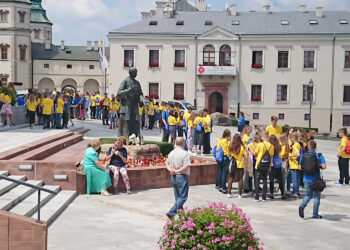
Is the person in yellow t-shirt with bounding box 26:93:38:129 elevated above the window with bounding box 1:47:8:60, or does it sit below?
below

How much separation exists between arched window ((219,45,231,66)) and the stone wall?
136ft

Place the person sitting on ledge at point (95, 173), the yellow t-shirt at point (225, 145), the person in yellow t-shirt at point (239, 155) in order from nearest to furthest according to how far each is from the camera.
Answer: the person sitting on ledge at point (95, 173), the person in yellow t-shirt at point (239, 155), the yellow t-shirt at point (225, 145)

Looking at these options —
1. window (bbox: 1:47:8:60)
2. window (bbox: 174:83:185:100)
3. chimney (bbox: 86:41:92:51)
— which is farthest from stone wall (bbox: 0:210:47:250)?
chimney (bbox: 86:41:92:51)

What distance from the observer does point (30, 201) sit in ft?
36.1

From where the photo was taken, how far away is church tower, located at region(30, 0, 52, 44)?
110m

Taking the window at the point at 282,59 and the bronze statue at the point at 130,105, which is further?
the window at the point at 282,59

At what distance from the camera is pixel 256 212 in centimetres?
1190

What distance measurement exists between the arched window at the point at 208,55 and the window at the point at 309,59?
8.45 m

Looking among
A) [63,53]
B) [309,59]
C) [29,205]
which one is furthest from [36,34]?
[29,205]

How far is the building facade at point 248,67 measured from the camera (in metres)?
48.6

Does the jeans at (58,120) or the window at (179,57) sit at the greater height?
the window at (179,57)

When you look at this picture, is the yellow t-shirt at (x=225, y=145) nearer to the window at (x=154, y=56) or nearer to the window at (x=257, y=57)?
the window at (x=154, y=56)

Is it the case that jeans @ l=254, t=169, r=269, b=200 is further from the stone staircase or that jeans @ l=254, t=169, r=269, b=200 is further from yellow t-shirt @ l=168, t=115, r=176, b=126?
yellow t-shirt @ l=168, t=115, r=176, b=126

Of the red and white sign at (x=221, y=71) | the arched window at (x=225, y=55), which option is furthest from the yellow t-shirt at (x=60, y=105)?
the arched window at (x=225, y=55)
